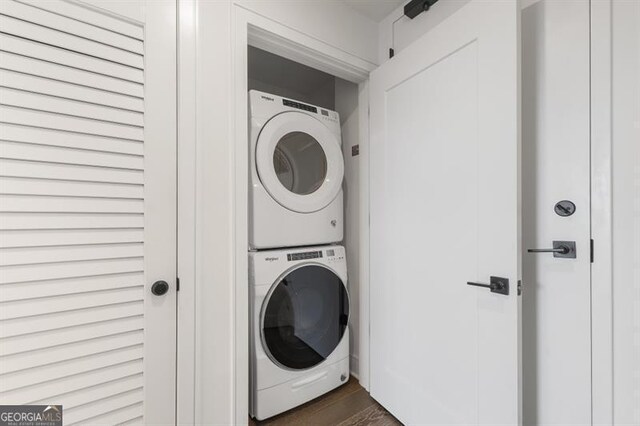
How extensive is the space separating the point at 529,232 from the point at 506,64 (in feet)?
2.08

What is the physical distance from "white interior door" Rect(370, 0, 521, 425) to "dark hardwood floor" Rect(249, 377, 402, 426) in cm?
7

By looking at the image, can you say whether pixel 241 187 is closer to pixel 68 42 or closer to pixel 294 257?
pixel 294 257

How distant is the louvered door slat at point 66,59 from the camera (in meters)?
0.84

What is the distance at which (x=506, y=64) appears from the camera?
1.00 m

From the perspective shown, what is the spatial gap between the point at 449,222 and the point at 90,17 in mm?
1530

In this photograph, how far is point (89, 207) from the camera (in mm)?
947

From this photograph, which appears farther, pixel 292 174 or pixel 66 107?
pixel 292 174

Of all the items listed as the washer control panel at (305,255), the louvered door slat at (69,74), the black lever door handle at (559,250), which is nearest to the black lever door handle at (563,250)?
the black lever door handle at (559,250)

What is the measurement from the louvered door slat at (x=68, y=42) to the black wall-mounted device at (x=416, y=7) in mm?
1292

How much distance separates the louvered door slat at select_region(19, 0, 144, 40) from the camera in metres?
0.89

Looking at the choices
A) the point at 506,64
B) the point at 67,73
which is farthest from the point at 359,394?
the point at 67,73

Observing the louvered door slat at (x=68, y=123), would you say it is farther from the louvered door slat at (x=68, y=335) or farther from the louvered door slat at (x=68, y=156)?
the louvered door slat at (x=68, y=335)

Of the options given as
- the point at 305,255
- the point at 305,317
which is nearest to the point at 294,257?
the point at 305,255

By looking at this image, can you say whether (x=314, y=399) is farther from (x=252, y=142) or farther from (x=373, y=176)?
(x=252, y=142)
